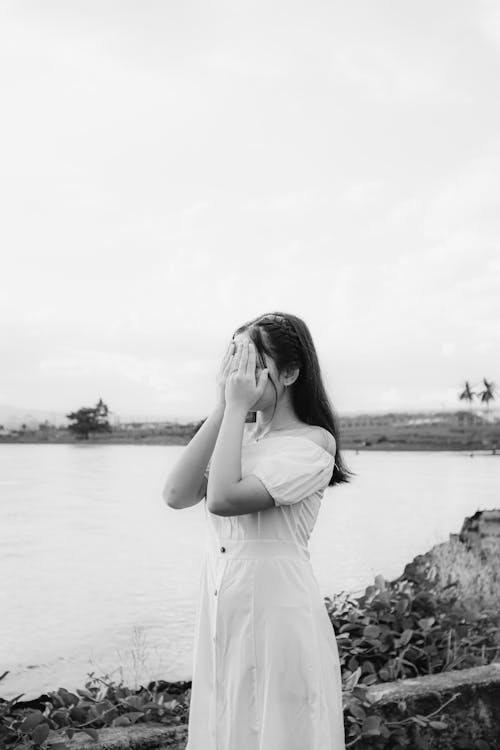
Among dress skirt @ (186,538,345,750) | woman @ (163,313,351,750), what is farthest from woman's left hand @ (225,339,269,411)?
dress skirt @ (186,538,345,750)

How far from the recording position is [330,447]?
2.39 meters

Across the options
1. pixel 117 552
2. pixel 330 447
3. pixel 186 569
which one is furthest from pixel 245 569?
pixel 117 552

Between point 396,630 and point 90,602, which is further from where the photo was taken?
point 90,602

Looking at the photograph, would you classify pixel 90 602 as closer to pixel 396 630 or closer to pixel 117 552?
pixel 117 552

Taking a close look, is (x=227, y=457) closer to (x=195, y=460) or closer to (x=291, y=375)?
(x=195, y=460)

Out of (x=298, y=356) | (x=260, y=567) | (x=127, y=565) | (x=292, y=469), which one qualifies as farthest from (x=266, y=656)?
(x=127, y=565)

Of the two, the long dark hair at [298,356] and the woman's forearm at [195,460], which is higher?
the long dark hair at [298,356]

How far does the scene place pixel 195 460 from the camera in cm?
221

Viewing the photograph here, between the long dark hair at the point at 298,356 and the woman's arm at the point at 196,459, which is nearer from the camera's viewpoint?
the woman's arm at the point at 196,459

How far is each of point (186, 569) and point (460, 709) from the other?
4.74 metres

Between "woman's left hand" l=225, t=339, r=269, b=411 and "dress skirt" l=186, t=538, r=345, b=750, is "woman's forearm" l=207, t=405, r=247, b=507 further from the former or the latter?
"dress skirt" l=186, t=538, r=345, b=750

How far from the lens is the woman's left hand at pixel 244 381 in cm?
215

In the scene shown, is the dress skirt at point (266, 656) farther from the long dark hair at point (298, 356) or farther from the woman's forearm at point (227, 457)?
the long dark hair at point (298, 356)

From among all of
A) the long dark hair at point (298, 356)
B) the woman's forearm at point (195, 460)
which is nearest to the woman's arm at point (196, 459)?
the woman's forearm at point (195, 460)
